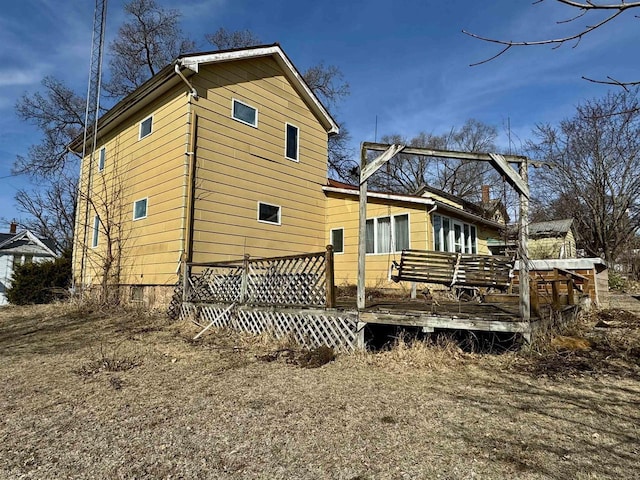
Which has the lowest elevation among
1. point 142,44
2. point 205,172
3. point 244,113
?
point 205,172

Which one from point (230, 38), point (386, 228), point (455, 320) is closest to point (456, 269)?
point (455, 320)

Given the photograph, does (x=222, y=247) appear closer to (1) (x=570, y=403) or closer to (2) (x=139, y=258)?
(2) (x=139, y=258)

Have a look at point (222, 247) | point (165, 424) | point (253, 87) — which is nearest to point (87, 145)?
point (253, 87)

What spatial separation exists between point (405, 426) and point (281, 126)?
10.6m

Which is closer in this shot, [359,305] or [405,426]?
[405,426]

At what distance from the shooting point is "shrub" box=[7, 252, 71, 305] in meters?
13.8

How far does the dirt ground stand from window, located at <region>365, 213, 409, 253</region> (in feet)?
19.8

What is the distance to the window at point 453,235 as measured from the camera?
1223 cm

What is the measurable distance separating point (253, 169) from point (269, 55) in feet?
12.4

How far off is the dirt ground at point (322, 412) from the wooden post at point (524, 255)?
2.00ft

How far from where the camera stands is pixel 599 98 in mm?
22000

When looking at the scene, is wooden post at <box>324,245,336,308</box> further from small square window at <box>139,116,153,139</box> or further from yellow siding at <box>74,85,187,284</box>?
small square window at <box>139,116,153,139</box>

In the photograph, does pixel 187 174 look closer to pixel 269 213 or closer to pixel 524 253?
pixel 269 213

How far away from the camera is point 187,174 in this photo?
962cm
